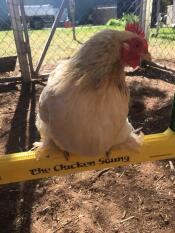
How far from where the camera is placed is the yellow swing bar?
1.70 metres

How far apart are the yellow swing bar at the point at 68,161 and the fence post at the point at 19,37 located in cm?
292

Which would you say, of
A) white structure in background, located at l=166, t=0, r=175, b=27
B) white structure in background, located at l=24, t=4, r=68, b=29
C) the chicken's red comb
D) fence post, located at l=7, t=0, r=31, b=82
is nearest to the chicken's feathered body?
the chicken's red comb

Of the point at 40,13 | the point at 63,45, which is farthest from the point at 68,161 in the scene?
the point at 40,13

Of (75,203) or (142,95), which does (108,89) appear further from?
(142,95)

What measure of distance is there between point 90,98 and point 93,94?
2cm

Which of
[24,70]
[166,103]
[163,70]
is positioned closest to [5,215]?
[166,103]

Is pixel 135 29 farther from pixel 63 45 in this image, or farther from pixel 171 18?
pixel 171 18

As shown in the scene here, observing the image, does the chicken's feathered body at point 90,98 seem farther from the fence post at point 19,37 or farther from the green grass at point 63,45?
the green grass at point 63,45

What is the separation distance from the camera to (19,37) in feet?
14.6

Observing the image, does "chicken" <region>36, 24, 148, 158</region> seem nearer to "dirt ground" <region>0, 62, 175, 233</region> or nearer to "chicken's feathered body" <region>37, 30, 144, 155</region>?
"chicken's feathered body" <region>37, 30, 144, 155</region>

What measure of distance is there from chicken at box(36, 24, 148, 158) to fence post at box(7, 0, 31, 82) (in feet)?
9.37

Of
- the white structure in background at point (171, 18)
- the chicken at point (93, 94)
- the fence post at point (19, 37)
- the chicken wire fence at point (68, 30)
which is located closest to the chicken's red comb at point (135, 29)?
the chicken at point (93, 94)

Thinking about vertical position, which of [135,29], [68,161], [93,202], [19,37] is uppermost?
[135,29]

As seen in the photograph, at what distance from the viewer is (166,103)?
3.92 meters
